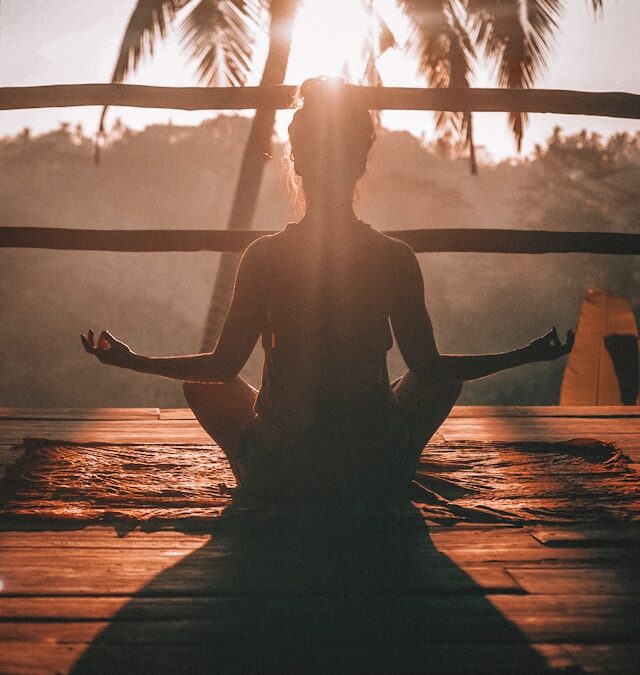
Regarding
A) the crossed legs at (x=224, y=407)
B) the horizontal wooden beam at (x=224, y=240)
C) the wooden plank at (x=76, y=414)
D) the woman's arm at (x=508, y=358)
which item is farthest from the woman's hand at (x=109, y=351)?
the wooden plank at (x=76, y=414)

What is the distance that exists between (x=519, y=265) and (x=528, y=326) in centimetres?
288

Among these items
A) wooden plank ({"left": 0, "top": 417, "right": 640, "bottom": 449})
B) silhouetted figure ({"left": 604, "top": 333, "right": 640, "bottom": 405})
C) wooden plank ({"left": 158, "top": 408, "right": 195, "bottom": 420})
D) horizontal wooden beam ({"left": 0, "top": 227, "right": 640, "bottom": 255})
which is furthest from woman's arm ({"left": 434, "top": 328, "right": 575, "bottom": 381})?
silhouetted figure ({"left": 604, "top": 333, "right": 640, "bottom": 405})

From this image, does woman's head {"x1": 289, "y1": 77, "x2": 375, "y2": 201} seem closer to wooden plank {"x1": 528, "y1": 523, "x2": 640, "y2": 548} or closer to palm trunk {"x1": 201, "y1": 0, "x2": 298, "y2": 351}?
wooden plank {"x1": 528, "y1": 523, "x2": 640, "y2": 548}

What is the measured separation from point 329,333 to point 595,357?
6721mm

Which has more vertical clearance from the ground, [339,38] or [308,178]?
[339,38]

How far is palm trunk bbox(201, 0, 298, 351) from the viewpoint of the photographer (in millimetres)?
8547

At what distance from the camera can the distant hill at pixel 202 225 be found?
2853 centimetres

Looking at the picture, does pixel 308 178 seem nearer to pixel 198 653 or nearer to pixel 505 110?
pixel 198 653

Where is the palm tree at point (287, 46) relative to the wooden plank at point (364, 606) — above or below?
above

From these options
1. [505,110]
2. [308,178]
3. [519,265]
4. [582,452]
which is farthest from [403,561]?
[519,265]

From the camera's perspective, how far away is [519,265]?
106 feet

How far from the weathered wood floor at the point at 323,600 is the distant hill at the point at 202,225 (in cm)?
2477

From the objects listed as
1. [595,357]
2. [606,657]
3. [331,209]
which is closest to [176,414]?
[331,209]

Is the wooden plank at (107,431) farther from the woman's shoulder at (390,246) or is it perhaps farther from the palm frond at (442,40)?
the palm frond at (442,40)
